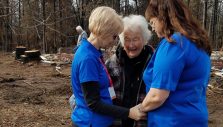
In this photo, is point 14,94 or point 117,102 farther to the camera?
point 14,94

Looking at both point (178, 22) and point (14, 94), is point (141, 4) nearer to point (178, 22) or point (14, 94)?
point (14, 94)

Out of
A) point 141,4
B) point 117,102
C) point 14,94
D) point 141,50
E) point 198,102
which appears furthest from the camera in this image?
point 141,4

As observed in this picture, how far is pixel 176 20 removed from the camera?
2076 millimetres

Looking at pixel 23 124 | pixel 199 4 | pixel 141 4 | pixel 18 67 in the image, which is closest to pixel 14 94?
pixel 23 124

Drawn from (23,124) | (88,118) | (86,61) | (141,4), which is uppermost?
(141,4)

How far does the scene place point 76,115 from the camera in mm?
2455

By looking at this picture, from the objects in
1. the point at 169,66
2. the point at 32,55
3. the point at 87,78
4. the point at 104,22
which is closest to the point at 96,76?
the point at 87,78

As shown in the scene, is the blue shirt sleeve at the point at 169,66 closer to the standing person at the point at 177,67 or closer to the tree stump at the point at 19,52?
the standing person at the point at 177,67

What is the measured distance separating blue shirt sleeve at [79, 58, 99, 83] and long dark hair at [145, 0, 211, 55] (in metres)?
0.44

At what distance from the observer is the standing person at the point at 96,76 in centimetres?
223

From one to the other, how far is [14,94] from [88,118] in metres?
6.98

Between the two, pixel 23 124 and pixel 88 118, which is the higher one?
pixel 88 118

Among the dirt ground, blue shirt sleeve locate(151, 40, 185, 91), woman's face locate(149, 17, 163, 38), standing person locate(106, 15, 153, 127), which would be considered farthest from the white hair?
the dirt ground

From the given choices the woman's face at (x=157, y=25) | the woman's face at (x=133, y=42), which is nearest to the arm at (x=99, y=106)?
the woman's face at (x=157, y=25)
